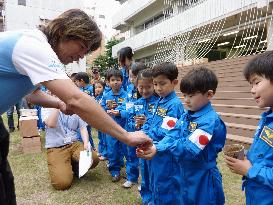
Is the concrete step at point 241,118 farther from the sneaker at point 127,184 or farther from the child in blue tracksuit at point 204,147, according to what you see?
the child in blue tracksuit at point 204,147

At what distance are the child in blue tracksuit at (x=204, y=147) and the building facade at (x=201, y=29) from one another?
840 cm

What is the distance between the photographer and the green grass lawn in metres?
3.62

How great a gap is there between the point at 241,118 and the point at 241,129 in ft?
1.57

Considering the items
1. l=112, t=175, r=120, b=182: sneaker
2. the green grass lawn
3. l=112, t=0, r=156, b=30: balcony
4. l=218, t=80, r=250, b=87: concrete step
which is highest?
l=112, t=0, r=156, b=30: balcony

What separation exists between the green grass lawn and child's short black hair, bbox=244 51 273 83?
196cm

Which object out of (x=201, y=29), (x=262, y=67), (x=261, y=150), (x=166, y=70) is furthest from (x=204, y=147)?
(x=201, y=29)

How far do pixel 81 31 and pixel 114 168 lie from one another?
2.87 meters

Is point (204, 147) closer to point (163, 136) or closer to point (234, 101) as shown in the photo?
point (163, 136)

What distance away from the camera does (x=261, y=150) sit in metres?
1.81

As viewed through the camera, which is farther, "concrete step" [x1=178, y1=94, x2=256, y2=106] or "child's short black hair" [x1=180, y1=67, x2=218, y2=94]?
"concrete step" [x1=178, y1=94, x2=256, y2=106]

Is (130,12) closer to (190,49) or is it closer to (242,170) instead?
(190,49)

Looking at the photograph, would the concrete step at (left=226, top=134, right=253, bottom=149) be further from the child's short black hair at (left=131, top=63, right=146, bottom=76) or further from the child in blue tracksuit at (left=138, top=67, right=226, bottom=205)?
the child in blue tracksuit at (left=138, top=67, right=226, bottom=205)

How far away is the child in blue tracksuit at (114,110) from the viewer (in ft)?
14.5

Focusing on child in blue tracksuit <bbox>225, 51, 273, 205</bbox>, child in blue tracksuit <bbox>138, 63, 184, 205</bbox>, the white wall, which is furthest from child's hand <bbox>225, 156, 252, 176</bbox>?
the white wall
